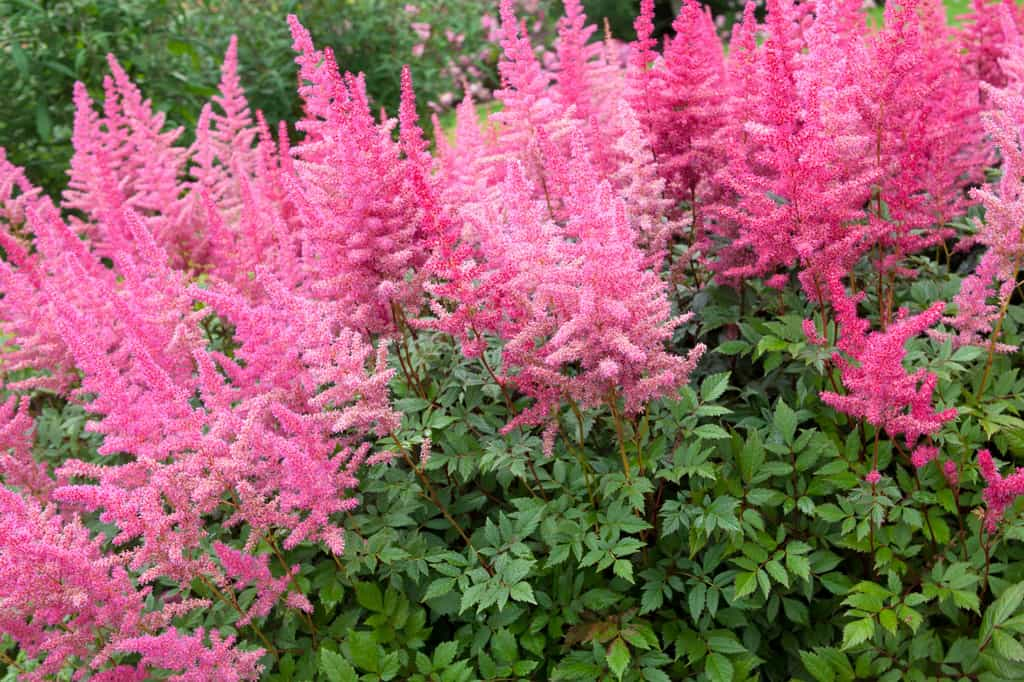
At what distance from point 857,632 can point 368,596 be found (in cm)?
150

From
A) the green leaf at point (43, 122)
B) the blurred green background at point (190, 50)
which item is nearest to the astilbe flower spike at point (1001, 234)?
the blurred green background at point (190, 50)

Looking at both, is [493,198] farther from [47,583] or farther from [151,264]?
[47,583]

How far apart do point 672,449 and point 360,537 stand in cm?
109

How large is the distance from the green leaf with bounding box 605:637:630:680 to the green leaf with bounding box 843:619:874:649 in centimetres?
61

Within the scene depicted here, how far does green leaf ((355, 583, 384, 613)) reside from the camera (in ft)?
8.69

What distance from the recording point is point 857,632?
221cm

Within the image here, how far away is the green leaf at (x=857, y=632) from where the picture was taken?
2.19 metres

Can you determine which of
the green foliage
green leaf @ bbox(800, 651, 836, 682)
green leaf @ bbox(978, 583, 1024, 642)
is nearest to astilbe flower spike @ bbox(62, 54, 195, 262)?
the green foliage

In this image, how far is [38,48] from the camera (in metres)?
6.96

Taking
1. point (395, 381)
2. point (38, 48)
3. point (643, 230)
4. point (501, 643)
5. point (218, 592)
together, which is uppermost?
point (38, 48)

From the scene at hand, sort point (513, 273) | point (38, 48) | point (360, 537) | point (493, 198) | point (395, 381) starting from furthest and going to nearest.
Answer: point (38, 48) < point (395, 381) < point (493, 198) < point (360, 537) < point (513, 273)

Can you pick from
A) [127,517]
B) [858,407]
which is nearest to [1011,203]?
[858,407]

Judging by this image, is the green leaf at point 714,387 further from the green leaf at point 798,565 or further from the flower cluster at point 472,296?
the green leaf at point 798,565

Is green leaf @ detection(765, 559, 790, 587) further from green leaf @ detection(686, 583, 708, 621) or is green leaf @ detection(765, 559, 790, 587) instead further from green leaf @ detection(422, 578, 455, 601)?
green leaf @ detection(422, 578, 455, 601)
